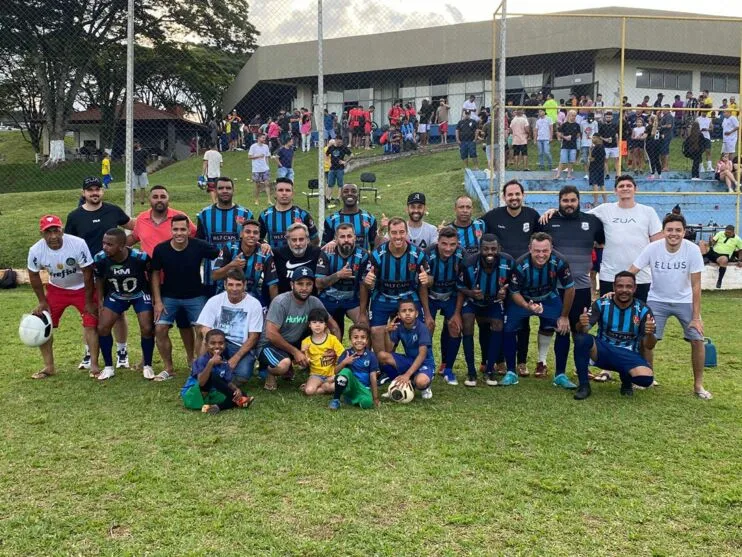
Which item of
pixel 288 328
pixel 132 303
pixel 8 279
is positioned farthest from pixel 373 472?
pixel 8 279

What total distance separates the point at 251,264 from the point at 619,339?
366cm

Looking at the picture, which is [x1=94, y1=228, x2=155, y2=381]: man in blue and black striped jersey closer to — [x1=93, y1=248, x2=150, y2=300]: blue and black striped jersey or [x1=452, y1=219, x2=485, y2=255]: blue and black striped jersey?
[x1=93, y1=248, x2=150, y2=300]: blue and black striped jersey

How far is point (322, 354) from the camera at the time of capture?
21.9 ft

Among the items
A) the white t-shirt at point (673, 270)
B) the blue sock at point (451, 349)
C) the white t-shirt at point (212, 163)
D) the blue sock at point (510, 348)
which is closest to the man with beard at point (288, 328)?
the blue sock at point (451, 349)

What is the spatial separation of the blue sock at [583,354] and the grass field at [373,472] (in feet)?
0.77

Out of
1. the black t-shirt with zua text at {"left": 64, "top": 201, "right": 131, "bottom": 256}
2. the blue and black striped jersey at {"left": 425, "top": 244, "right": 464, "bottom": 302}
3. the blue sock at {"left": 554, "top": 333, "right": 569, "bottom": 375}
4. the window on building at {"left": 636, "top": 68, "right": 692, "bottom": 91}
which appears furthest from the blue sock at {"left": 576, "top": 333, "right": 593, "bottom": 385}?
the window on building at {"left": 636, "top": 68, "right": 692, "bottom": 91}

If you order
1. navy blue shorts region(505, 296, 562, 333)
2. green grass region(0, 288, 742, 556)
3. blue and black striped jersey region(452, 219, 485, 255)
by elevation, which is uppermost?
blue and black striped jersey region(452, 219, 485, 255)

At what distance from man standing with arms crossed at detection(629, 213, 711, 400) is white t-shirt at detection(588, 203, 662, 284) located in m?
0.35

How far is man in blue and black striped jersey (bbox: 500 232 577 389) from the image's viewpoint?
22.8ft

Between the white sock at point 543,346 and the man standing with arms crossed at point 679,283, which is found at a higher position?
the man standing with arms crossed at point 679,283

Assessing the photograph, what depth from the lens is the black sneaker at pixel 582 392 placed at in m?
6.55

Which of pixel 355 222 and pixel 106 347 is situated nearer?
pixel 106 347

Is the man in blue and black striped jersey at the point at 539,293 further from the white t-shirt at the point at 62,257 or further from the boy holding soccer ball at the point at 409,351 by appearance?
the white t-shirt at the point at 62,257

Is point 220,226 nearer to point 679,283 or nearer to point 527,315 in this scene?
point 527,315
